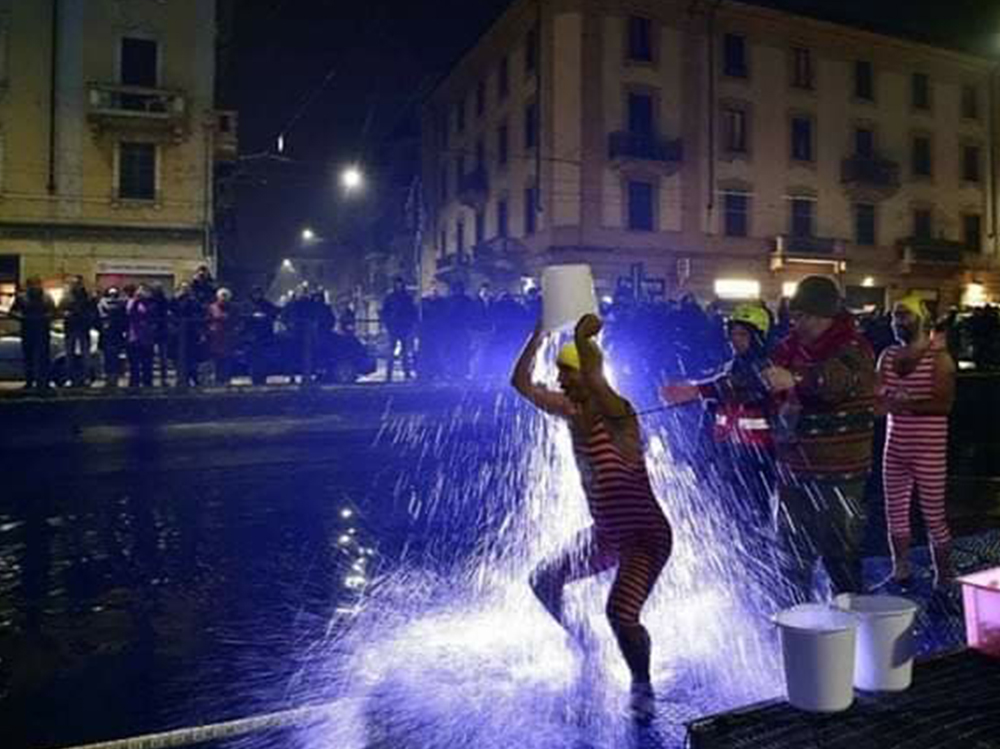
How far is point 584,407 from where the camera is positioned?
430 cm

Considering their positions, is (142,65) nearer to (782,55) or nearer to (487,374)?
(487,374)

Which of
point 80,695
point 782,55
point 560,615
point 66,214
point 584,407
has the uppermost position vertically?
point 782,55

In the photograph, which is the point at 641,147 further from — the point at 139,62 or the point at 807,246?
the point at 139,62

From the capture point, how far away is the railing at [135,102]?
2916 cm

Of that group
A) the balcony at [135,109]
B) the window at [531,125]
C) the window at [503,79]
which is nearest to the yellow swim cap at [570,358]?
the balcony at [135,109]

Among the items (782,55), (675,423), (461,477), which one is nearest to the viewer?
(461,477)

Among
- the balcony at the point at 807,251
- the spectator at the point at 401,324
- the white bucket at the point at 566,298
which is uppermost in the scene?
the balcony at the point at 807,251

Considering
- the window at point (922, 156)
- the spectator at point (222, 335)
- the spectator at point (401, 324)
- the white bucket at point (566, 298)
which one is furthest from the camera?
the window at point (922, 156)

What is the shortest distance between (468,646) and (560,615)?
2.99 feet

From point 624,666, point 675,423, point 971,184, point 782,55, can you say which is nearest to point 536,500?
point 675,423

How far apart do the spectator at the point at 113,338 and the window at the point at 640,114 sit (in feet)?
81.4

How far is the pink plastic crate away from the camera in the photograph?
3.98 metres

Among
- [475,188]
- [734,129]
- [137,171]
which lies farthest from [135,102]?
[734,129]

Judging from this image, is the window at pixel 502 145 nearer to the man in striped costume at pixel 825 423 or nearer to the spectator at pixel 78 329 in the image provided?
the spectator at pixel 78 329
